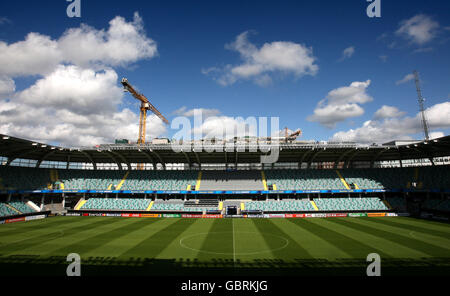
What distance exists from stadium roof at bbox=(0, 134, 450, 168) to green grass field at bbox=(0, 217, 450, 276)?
1713cm

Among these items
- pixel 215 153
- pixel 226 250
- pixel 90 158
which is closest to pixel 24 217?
pixel 90 158

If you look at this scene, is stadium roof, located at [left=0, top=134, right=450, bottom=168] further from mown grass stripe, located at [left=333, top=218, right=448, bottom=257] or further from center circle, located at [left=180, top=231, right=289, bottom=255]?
center circle, located at [left=180, top=231, right=289, bottom=255]

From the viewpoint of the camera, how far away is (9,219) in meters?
33.1

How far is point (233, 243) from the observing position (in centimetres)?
2114

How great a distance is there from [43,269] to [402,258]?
24.4m

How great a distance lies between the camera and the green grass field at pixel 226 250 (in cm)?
1446

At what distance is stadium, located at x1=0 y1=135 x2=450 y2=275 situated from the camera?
16.2 meters

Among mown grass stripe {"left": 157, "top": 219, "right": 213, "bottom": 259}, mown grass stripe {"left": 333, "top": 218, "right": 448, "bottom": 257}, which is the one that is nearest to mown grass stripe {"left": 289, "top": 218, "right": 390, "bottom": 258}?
mown grass stripe {"left": 333, "top": 218, "right": 448, "bottom": 257}

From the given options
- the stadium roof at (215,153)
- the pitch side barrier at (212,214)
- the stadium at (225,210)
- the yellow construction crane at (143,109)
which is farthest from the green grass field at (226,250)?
the yellow construction crane at (143,109)

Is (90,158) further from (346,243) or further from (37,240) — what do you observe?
(346,243)

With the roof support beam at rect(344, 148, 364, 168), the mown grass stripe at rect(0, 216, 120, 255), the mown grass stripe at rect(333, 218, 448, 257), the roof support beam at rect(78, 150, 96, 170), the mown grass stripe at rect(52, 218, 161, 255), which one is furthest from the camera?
the roof support beam at rect(78, 150, 96, 170)

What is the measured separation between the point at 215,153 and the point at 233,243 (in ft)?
87.1
